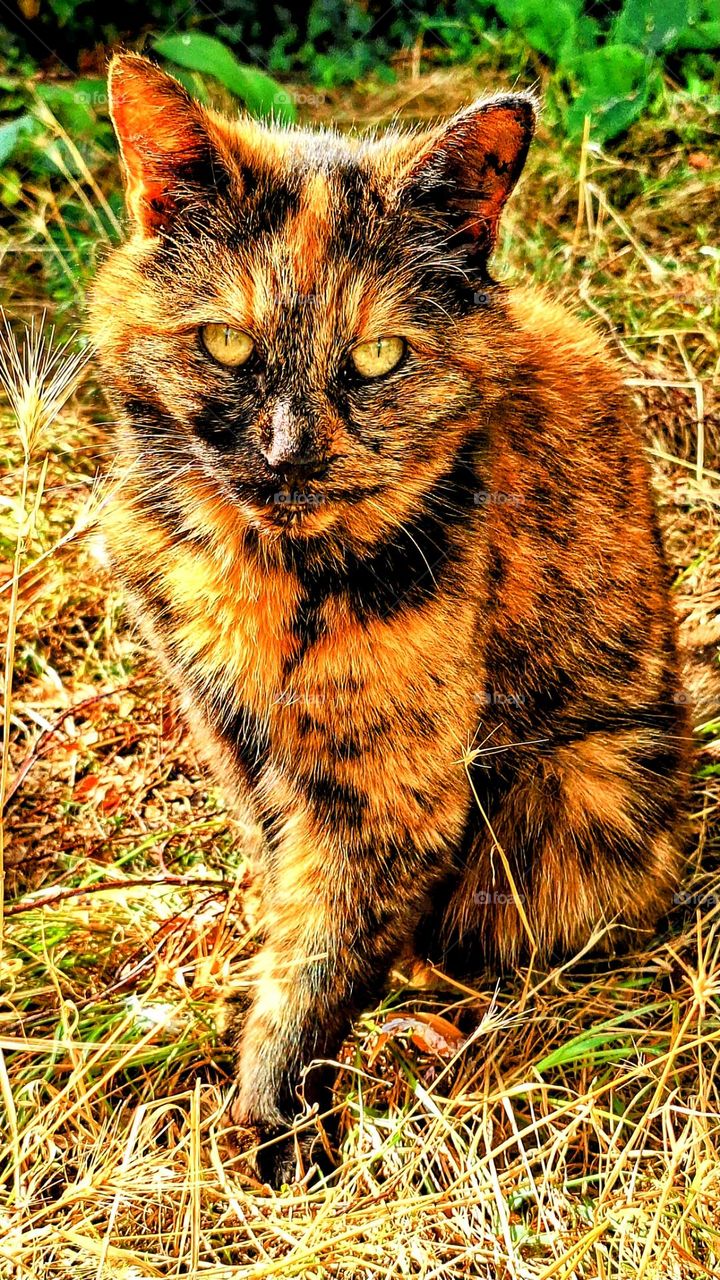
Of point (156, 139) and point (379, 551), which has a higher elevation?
point (156, 139)

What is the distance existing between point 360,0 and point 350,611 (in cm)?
329

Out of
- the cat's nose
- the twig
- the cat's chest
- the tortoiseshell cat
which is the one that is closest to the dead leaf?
the tortoiseshell cat

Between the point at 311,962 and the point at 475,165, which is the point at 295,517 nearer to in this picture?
the point at 475,165

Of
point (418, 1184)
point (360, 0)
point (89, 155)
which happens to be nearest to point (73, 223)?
point (89, 155)

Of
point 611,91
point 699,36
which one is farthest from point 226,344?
point 699,36

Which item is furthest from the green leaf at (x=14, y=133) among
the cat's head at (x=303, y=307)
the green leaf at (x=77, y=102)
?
the cat's head at (x=303, y=307)

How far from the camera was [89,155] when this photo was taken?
3.51 meters

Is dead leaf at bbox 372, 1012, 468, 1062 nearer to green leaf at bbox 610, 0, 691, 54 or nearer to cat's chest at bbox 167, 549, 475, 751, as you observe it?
cat's chest at bbox 167, 549, 475, 751

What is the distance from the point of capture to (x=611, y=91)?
3646 mm

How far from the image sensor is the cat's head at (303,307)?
60.4 inches

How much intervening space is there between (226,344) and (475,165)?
43cm

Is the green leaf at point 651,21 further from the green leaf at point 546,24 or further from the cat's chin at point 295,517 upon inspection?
the cat's chin at point 295,517

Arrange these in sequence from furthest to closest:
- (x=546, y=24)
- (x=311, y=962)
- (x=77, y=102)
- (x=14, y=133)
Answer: (x=546, y=24) < (x=77, y=102) < (x=14, y=133) < (x=311, y=962)

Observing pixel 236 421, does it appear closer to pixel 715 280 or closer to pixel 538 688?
pixel 538 688
